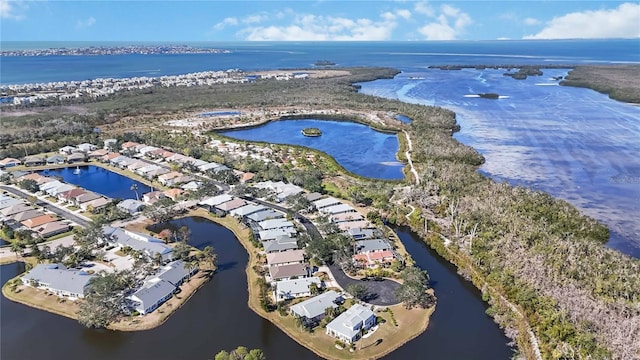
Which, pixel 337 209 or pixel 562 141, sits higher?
pixel 562 141

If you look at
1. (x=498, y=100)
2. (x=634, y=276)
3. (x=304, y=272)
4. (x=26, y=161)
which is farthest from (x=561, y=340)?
(x=498, y=100)

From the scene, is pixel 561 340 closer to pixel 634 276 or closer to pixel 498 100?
pixel 634 276

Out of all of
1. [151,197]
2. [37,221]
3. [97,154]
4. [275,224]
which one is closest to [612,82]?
[275,224]

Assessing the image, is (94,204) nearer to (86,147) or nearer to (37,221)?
(37,221)

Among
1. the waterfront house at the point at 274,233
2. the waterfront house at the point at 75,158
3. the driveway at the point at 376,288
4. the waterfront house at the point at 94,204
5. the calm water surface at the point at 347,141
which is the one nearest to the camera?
the driveway at the point at 376,288

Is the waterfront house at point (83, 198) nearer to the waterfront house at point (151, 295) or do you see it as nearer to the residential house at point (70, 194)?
the residential house at point (70, 194)

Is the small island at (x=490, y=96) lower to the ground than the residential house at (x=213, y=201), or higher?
higher

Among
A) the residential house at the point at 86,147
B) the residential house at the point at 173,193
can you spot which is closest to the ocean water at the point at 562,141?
the residential house at the point at 173,193
